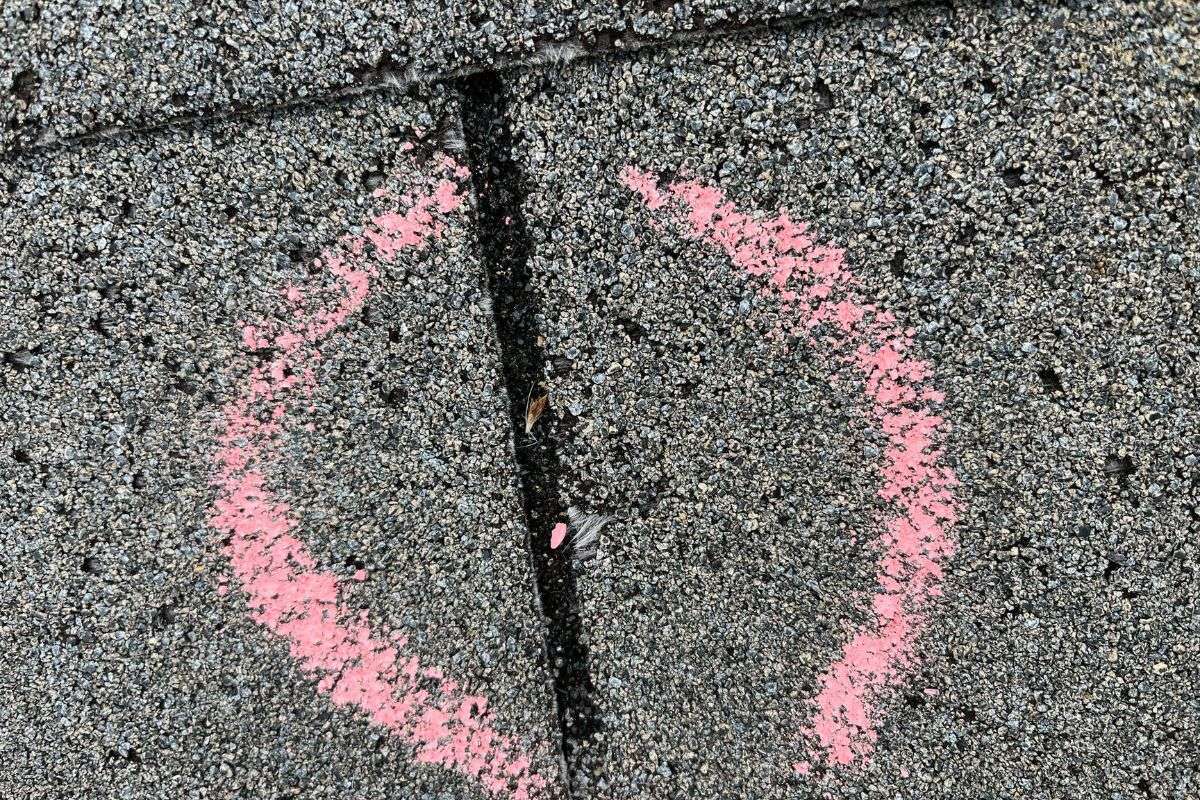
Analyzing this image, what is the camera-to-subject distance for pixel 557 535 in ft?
4.76

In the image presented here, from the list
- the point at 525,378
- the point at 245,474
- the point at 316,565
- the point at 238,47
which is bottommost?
the point at 316,565

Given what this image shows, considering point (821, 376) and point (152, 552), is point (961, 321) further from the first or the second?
point (152, 552)

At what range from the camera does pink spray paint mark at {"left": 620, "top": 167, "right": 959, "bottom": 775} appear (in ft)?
4.42

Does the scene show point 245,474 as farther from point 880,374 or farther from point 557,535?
point 880,374

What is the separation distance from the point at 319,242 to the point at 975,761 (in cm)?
175

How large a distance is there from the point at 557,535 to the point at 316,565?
1.73 feet

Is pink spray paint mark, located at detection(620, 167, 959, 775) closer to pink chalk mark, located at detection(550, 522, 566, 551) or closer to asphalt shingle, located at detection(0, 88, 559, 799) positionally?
asphalt shingle, located at detection(0, 88, 559, 799)

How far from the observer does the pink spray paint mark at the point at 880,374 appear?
1348 millimetres

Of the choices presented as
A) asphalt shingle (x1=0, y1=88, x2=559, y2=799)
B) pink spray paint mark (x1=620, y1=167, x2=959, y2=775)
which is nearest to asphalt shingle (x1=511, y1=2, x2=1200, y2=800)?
pink spray paint mark (x1=620, y1=167, x2=959, y2=775)

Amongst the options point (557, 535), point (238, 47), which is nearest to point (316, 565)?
point (557, 535)

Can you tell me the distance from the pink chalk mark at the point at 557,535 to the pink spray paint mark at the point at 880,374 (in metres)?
0.65

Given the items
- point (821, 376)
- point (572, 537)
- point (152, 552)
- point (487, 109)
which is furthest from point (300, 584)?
point (821, 376)

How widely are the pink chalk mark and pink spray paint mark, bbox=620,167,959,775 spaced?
65 cm

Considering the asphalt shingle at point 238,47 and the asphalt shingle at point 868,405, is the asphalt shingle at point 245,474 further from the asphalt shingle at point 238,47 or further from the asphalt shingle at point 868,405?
the asphalt shingle at point 868,405
